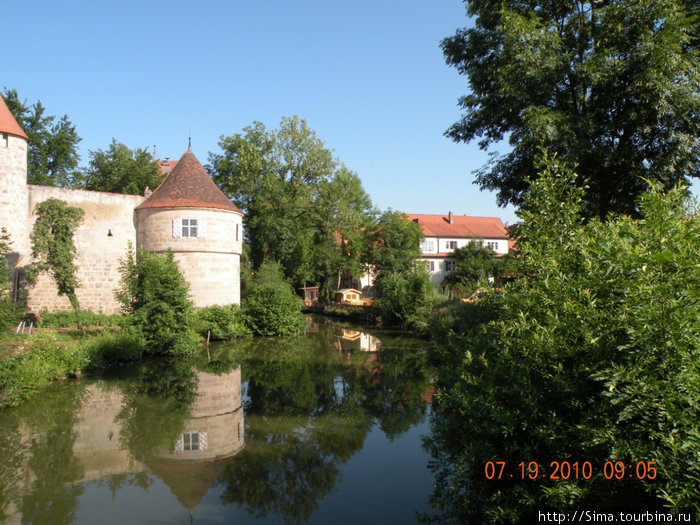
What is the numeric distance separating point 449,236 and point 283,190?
2053 cm

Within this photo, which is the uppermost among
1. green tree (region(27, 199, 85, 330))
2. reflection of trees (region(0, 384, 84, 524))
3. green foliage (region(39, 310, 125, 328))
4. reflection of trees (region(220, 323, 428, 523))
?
green tree (region(27, 199, 85, 330))

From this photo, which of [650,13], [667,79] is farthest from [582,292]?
[650,13]

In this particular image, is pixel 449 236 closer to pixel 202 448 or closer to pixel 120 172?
pixel 120 172

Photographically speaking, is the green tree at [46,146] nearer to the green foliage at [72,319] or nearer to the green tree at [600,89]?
the green foliage at [72,319]

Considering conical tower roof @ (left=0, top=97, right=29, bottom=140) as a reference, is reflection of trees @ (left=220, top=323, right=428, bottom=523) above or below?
below

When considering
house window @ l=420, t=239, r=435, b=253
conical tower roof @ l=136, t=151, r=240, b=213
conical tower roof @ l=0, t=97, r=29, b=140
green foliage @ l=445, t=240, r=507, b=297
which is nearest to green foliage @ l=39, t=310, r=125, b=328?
conical tower roof @ l=136, t=151, r=240, b=213

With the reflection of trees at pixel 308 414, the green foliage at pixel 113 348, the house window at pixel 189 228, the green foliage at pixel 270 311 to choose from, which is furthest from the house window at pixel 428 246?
the green foliage at pixel 113 348

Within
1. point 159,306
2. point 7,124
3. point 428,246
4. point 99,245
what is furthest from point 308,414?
point 428,246

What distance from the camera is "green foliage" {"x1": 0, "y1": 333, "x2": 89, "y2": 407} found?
1085cm

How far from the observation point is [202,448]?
29.8 ft

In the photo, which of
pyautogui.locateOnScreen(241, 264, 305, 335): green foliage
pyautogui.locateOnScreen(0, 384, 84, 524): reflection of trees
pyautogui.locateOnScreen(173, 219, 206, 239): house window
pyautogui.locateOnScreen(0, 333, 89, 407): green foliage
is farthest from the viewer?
pyautogui.locateOnScreen(241, 264, 305, 335): green foliage

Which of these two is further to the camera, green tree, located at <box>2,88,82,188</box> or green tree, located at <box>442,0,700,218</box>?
green tree, located at <box>2,88,82,188</box>

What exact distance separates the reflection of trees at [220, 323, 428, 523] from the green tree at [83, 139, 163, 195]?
2176 cm

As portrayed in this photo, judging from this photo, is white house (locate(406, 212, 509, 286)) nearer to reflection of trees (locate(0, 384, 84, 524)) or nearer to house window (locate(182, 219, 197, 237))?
house window (locate(182, 219, 197, 237))
